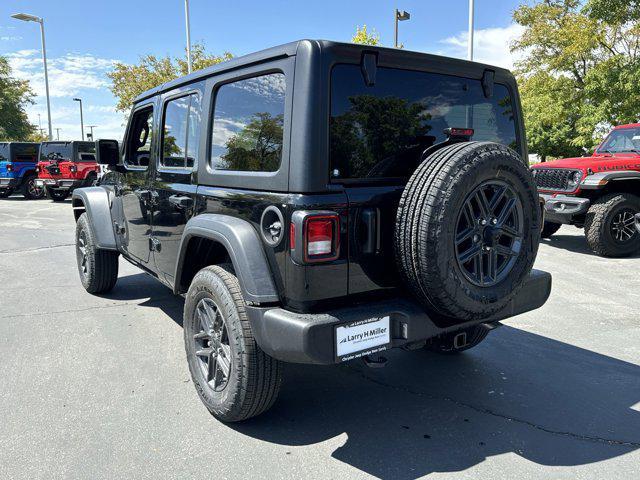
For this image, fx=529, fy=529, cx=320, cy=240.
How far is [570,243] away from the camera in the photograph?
9164 millimetres

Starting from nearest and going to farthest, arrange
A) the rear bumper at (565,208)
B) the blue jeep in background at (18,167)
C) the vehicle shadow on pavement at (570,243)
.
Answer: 1. the rear bumper at (565,208)
2. the vehicle shadow on pavement at (570,243)
3. the blue jeep in background at (18,167)

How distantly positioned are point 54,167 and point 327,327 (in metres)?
17.6

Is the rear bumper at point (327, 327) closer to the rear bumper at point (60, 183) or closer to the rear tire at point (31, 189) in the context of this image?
the rear bumper at point (60, 183)

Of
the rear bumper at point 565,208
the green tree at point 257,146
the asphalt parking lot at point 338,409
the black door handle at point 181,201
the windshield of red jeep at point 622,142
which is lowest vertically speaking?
the asphalt parking lot at point 338,409

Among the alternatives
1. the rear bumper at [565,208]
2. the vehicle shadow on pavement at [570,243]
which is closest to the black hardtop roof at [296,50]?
the rear bumper at [565,208]

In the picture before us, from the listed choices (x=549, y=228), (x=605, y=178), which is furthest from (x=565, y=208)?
(x=549, y=228)

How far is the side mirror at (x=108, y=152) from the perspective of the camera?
461 centimetres

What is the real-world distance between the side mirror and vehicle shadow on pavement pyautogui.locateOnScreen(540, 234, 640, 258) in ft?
23.0

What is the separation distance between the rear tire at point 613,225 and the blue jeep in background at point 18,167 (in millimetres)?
18083

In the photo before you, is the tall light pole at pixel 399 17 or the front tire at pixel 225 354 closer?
the front tire at pixel 225 354

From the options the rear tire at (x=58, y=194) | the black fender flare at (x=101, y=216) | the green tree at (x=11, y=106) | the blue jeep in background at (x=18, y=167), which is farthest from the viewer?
the green tree at (x=11, y=106)

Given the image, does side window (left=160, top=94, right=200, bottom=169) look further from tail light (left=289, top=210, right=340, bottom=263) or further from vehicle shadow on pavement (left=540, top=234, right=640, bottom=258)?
vehicle shadow on pavement (left=540, top=234, right=640, bottom=258)

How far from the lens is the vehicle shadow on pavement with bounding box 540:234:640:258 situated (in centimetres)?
852

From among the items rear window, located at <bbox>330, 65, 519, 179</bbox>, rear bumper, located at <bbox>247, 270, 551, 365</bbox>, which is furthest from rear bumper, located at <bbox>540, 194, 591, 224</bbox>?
rear bumper, located at <bbox>247, 270, 551, 365</bbox>
